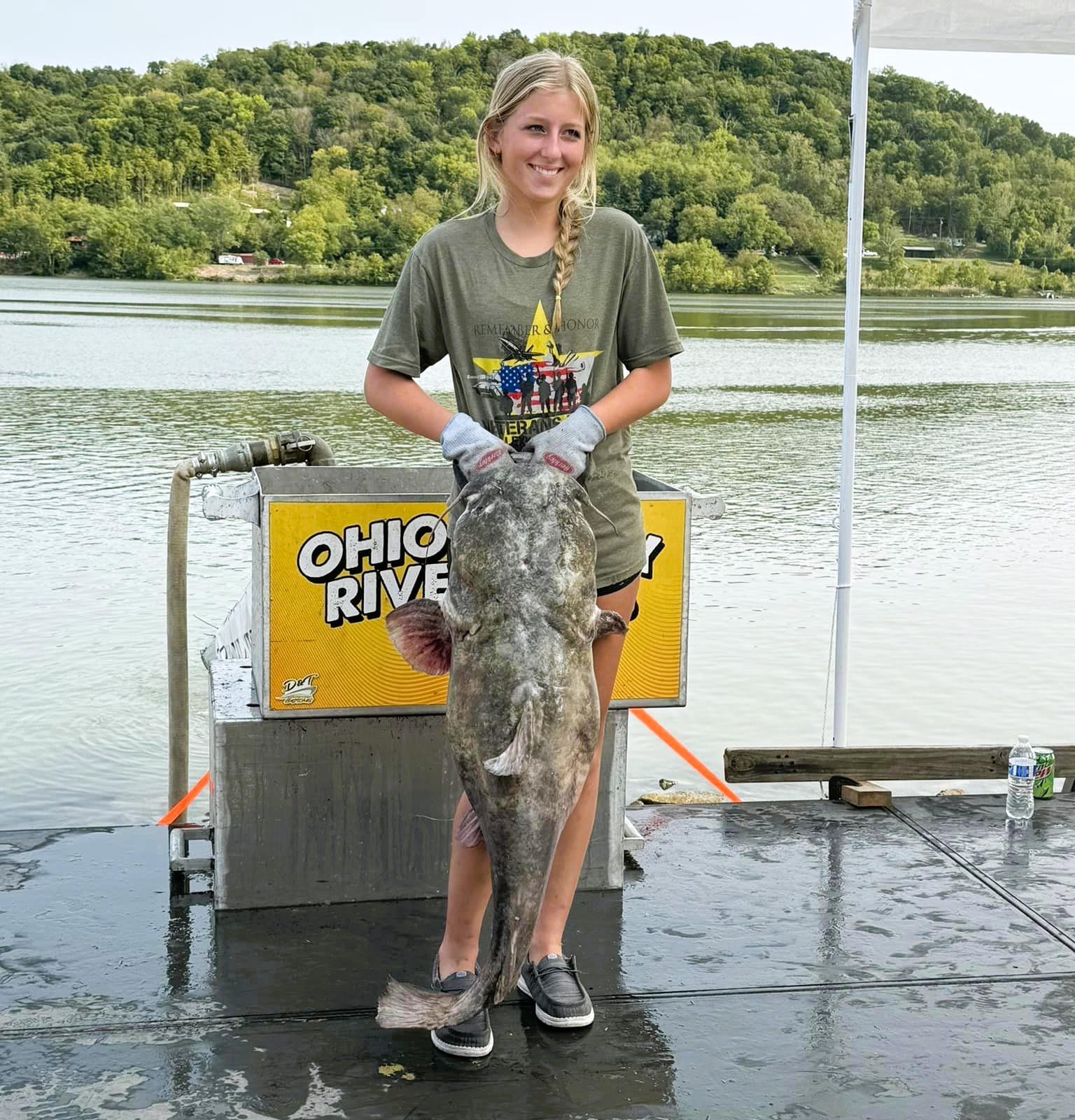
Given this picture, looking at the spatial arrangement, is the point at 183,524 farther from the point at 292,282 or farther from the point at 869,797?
the point at 292,282

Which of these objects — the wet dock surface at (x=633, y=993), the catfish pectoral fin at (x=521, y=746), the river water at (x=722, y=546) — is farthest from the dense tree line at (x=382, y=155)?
the catfish pectoral fin at (x=521, y=746)

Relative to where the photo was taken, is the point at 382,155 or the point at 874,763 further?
the point at 382,155

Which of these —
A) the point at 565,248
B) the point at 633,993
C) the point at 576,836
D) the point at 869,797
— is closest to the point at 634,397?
the point at 565,248

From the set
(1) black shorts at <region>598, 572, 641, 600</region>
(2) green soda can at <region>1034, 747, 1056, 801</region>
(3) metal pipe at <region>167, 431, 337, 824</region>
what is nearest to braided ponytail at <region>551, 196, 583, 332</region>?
(1) black shorts at <region>598, 572, 641, 600</region>

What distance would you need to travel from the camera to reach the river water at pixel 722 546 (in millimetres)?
9828

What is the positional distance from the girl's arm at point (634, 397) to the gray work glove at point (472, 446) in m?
0.25

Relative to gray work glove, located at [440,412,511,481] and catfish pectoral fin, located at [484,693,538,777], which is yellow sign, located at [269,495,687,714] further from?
catfish pectoral fin, located at [484,693,538,777]

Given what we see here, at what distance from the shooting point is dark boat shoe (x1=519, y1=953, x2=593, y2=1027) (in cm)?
301

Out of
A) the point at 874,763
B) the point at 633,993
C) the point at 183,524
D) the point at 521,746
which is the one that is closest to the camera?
the point at 521,746

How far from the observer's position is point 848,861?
407cm

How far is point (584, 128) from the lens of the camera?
2.96 metres

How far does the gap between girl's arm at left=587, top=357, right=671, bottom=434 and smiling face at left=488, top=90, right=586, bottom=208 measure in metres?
0.43

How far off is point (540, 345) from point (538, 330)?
0.11 feet

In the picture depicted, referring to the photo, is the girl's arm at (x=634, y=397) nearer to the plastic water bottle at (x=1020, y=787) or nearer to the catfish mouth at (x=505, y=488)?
the catfish mouth at (x=505, y=488)
